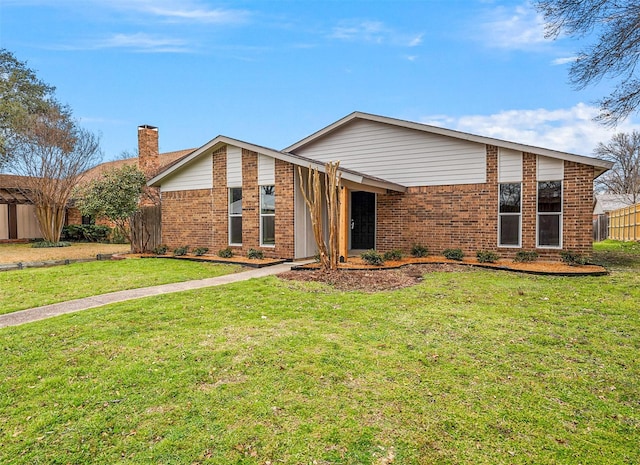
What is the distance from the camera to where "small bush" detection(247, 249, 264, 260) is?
12352mm

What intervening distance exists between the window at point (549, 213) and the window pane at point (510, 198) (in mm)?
568

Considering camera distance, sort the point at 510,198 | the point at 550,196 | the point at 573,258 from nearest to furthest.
A: the point at 573,258
the point at 550,196
the point at 510,198

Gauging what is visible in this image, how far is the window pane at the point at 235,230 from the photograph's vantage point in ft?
44.3

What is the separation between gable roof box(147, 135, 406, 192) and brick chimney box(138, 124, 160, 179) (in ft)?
18.9

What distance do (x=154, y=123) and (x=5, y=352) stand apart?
1937 centimetres

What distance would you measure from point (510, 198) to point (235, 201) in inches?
347

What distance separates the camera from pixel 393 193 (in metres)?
13.3

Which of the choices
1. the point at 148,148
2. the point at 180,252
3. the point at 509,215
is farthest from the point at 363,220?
the point at 148,148

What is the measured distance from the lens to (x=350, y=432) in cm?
286

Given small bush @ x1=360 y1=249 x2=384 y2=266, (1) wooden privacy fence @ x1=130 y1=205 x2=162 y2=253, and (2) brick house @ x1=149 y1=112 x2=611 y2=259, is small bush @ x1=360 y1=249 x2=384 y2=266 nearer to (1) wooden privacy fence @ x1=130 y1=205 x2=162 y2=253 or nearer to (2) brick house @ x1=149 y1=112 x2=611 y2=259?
(2) brick house @ x1=149 y1=112 x2=611 y2=259

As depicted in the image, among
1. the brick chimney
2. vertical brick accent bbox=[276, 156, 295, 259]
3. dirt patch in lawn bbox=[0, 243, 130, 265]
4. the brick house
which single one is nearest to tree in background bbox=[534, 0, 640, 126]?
the brick house

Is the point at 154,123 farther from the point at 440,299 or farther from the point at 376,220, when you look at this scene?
the point at 440,299

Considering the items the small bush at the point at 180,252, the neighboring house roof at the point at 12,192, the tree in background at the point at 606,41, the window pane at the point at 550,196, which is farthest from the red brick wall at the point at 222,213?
the neighboring house roof at the point at 12,192

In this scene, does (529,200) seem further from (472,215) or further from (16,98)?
(16,98)
